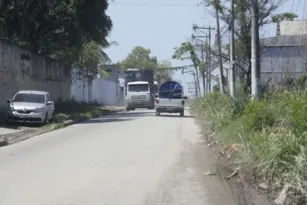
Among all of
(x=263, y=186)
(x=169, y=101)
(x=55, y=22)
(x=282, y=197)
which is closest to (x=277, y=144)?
(x=263, y=186)

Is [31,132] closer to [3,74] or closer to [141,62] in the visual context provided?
[3,74]

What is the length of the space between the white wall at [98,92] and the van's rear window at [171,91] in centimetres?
1195

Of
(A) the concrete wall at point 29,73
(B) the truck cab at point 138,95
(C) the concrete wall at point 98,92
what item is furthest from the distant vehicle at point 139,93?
(A) the concrete wall at point 29,73

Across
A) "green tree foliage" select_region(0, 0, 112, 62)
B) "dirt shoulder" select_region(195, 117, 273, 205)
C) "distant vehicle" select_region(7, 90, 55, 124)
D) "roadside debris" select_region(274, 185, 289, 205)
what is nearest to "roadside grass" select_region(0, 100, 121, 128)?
"distant vehicle" select_region(7, 90, 55, 124)

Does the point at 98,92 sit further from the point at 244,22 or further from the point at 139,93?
the point at 244,22

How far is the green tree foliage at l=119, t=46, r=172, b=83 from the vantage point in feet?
390

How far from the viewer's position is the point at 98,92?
70688 mm

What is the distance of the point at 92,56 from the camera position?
4675cm

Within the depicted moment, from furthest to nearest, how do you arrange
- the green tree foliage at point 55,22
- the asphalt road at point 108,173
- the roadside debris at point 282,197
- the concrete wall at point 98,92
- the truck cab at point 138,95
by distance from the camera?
1. the concrete wall at point 98,92
2. the truck cab at point 138,95
3. the green tree foliage at point 55,22
4. the asphalt road at point 108,173
5. the roadside debris at point 282,197

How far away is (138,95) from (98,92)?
60.2 ft

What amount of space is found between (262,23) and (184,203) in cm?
2893

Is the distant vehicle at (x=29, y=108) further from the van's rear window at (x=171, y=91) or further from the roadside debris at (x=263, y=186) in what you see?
the roadside debris at (x=263, y=186)

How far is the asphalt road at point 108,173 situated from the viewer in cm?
935

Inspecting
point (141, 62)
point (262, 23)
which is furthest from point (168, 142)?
point (141, 62)
